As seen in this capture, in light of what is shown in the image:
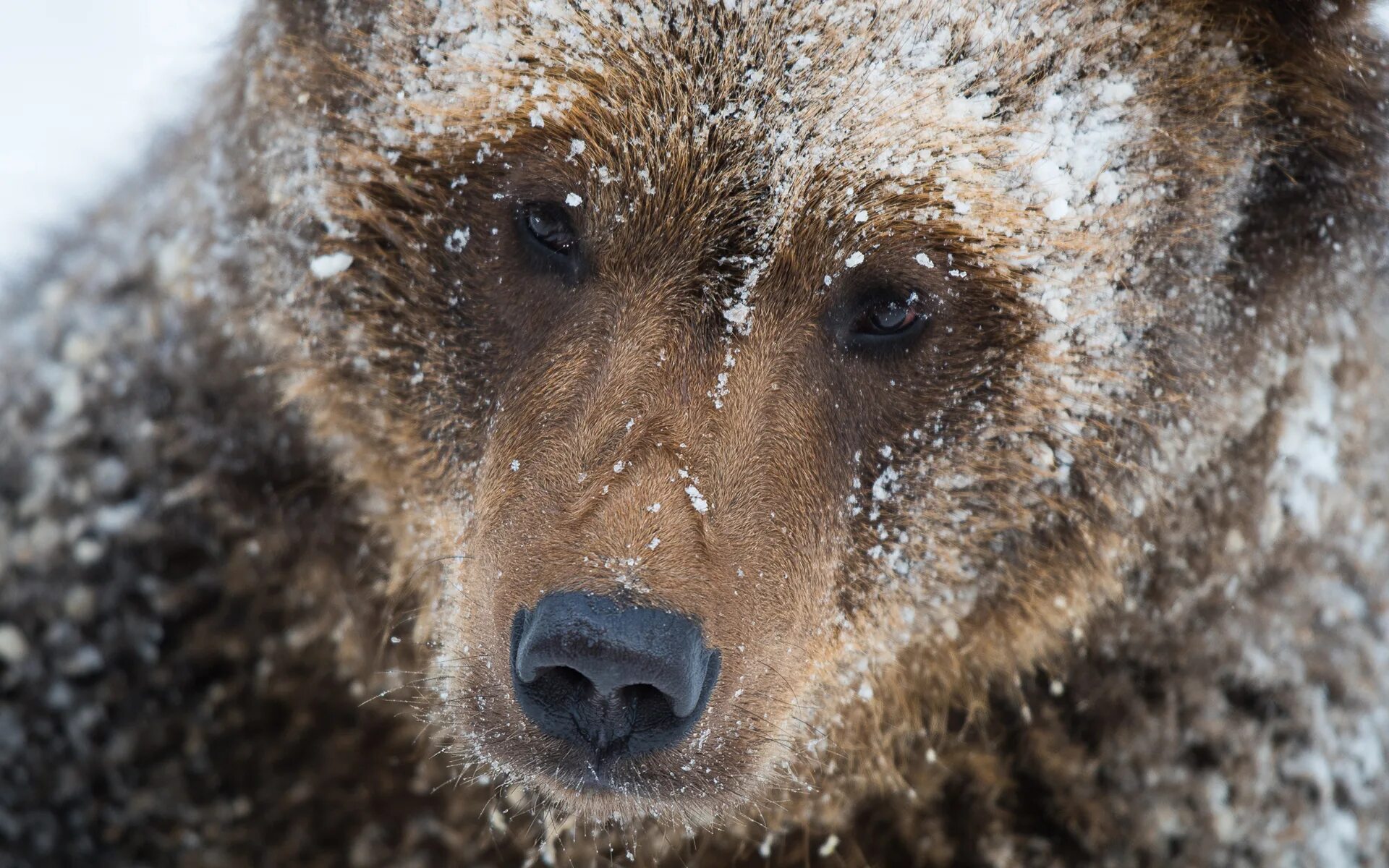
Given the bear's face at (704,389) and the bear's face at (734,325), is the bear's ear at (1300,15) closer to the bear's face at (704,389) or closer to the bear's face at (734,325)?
the bear's face at (734,325)

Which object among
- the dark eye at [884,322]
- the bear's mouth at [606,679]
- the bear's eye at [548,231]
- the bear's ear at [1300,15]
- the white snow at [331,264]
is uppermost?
the bear's ear at [1300,15]

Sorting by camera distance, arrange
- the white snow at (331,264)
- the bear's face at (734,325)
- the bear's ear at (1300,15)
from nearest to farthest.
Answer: the bear's face at (734,325)
the bear's ear at (1300,15)
the white snow at (331,264)

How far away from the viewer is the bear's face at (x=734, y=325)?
2.33m

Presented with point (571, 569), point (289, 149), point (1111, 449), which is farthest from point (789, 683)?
point (289, 149)

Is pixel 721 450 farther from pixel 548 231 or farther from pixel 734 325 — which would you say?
pixel 548 231

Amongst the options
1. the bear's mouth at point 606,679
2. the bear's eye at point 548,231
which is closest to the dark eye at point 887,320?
the bear's eye at point 548,231

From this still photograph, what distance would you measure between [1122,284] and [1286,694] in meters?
1.15

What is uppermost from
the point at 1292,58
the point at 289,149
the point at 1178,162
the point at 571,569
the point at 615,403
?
the point at 1292,58

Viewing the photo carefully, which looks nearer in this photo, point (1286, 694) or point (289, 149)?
point (289, 149)

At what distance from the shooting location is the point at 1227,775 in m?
3.06

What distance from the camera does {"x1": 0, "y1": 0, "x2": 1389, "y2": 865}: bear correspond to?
7.75 feet

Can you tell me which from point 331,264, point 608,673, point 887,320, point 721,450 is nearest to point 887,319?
point 887,320

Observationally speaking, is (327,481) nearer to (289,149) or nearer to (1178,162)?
(289,149)

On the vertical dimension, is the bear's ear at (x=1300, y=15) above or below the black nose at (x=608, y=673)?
above
